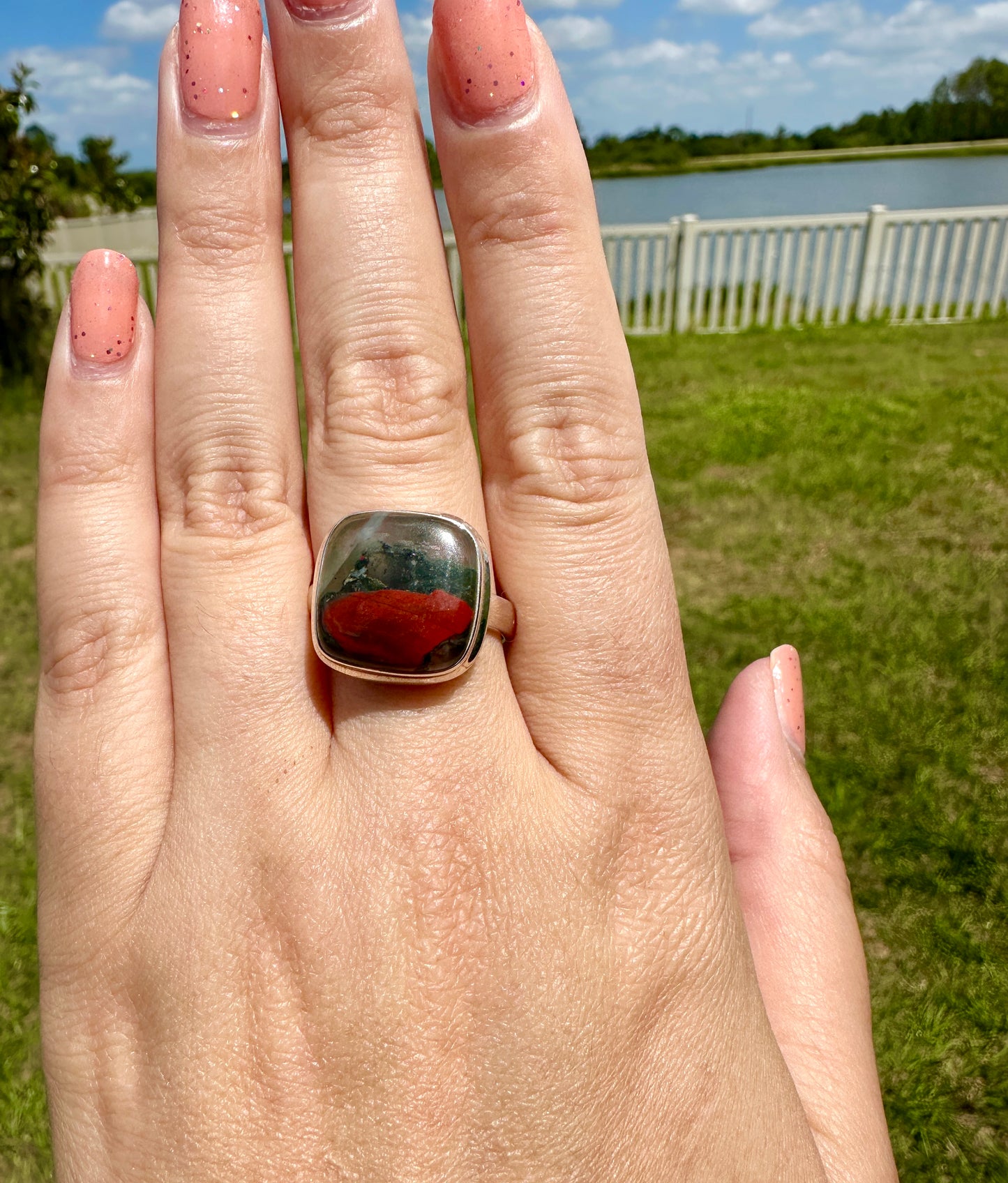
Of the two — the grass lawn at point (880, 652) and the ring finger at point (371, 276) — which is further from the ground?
the ring finger at point (371, 276)

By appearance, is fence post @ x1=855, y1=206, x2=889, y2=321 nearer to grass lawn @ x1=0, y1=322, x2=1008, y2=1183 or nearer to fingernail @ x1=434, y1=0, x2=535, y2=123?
grass lawn @ x1=0, y1=322, x2=1008, y2=1183

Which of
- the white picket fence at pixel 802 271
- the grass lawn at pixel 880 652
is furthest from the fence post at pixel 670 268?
the grass lawn at pixel 880 652

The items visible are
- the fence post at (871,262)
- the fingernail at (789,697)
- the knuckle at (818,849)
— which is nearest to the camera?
the knuckle at (818,849)

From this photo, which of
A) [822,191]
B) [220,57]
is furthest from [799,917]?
[822,191]

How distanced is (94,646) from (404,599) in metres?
0.56

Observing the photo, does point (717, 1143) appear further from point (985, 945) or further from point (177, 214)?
point (985, 945)

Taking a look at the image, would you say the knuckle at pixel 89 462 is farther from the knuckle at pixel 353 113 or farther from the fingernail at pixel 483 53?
the fingernail at pixel 483 53

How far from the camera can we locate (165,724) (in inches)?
50.3

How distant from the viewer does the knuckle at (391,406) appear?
129cm

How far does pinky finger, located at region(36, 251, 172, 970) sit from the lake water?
12.8m

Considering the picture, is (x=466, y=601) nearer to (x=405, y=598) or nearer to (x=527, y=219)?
(x=405, y=598)

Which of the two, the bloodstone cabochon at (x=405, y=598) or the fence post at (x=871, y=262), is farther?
the fence post at (x=871, y=262)

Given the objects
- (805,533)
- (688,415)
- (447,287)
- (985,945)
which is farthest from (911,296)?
(447,287)

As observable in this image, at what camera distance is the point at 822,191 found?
1881 centimetres
